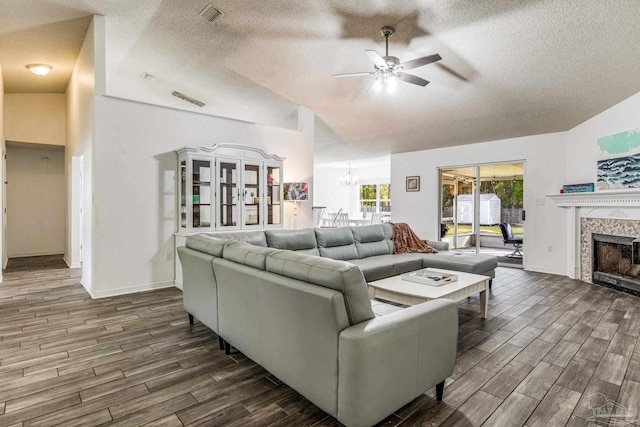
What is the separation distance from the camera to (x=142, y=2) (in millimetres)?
3898

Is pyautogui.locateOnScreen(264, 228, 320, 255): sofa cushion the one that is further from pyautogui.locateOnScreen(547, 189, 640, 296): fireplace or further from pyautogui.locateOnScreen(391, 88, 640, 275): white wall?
pyautogui.locateOnScreen(391, 88, 640, 275): white wall

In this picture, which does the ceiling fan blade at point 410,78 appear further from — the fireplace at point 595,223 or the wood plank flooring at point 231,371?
the fireplace at point 595,223

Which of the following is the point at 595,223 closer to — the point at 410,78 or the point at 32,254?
the point at 410,78

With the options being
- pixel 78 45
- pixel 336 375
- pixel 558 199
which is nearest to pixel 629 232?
pixel 558 199

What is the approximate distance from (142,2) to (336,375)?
14.5ft

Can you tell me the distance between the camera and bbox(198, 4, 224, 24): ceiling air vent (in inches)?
151

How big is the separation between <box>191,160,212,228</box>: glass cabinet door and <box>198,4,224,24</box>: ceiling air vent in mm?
1737

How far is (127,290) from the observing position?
4414 mm

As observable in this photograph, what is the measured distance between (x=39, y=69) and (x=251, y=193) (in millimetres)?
3790

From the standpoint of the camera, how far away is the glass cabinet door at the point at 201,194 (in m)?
4.70

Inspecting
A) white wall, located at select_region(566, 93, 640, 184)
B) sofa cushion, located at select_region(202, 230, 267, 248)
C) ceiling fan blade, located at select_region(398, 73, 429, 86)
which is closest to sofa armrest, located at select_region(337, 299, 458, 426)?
sofa cushion, located at select_region(202, 230, 267, 248)

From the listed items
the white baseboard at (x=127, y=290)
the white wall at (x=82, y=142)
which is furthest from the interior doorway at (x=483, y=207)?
the white wall at (x=82, y=142)

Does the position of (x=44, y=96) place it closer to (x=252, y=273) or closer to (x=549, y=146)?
(x=252, y=273)

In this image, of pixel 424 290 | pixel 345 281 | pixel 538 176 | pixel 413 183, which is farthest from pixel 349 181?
pixel 345 281
